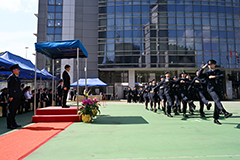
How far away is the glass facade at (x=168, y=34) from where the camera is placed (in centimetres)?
3167

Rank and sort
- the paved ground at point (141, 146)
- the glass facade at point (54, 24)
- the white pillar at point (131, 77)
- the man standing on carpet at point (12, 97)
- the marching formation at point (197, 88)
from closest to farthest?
the paved ground at point (141, 146), the man standing on carpet at point (12, 97), the marching formation at point (197, 88), the white pillar at point (131, 77), the glass facade at point (54, 24)

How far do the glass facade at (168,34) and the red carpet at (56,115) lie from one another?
2451 centimetres

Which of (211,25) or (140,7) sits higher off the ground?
(140,7)

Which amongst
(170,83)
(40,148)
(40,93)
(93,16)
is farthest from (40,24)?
→ (40,148)

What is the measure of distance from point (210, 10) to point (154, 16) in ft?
33.3

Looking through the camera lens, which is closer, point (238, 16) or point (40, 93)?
point (40, 93)

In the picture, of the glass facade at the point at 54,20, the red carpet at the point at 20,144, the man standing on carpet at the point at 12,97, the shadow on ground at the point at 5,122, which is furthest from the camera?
the glass facade at the point at 54,20

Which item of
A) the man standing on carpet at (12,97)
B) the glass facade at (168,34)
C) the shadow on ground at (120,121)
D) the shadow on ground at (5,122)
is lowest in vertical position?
the shadow on ground at (5,122)

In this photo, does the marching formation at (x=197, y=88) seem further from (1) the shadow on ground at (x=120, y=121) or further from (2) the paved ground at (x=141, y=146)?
(2) the paved ground at (x=141, y=146)

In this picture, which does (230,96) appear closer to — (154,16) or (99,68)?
(154,16)

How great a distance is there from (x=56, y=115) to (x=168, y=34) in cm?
2820

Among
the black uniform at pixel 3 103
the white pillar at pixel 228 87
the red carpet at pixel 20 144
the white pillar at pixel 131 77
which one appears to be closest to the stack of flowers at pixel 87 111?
the red carpet at pixel 20 144

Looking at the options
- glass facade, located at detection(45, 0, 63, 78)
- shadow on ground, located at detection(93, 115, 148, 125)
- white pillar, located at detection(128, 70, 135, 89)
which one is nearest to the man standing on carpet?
shadow on ground, located at detection(93, 115, 148, 125)

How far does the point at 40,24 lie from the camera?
117 ft
